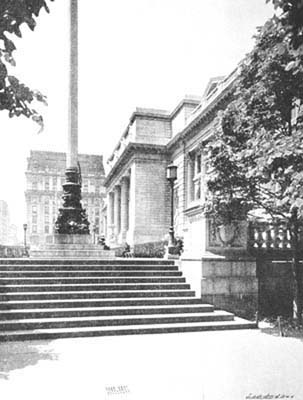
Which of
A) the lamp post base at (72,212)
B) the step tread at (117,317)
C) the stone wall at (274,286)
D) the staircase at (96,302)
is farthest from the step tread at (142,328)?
the lamp post base at (72,212)

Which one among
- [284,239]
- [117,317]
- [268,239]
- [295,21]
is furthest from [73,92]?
[295,21]

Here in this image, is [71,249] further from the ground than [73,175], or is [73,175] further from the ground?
[73,175]

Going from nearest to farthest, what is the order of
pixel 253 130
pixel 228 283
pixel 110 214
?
pixel 253 130 < pixel 228 283 < pixel 110 214

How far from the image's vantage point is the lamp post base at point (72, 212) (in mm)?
18688

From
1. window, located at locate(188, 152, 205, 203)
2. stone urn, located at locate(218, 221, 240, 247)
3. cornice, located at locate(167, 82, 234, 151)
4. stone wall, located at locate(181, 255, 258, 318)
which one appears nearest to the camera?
stone wall, located at locate(181, 255, 258, 318)

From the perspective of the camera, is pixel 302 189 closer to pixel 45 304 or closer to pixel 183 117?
pixel 45 304

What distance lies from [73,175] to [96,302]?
10113 millimetres

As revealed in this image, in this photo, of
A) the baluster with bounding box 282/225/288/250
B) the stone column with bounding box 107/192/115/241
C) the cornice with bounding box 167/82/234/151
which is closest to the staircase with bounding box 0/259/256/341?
the baluster with bounding box 282/225/288/250

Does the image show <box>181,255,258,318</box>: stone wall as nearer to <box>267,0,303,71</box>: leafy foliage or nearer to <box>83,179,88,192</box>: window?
<box>267,0,303,71</box>: leafy foliage

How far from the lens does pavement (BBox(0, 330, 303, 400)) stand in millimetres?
5582

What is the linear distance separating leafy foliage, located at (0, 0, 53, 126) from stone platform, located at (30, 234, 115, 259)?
1280 centimetres

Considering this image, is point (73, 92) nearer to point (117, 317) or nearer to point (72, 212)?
point (72, 212)

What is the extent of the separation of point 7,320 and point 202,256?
549cm

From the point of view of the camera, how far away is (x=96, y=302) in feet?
35.4
